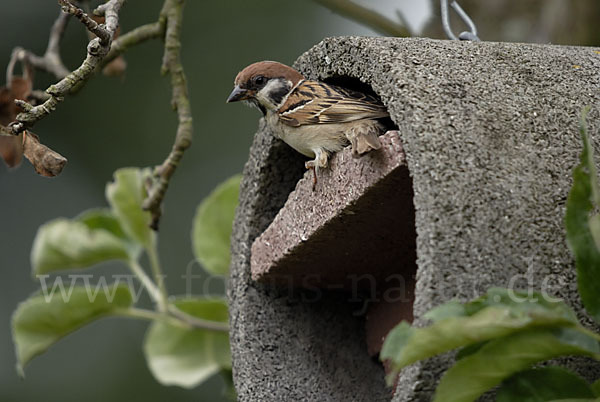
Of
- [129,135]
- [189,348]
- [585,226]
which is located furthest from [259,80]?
[129,135]

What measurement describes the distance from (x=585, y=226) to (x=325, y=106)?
36.0 inches

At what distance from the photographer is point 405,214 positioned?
6.31 ft

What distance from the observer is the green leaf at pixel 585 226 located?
1407 mm

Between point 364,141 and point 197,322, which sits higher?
point 364,141

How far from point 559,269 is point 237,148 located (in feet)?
20.5

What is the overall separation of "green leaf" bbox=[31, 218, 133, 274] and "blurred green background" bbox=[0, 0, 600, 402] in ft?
14.0

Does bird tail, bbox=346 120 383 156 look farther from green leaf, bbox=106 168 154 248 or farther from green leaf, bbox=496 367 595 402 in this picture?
green leaf, bbox=106 168 154 248

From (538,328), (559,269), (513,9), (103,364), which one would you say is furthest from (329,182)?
(103,364)

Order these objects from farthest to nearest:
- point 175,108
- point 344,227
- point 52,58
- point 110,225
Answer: point 52,58 < point 110,225 < point 175,108 < point 344,227

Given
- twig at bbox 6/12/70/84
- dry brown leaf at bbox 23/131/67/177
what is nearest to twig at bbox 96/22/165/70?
twig at bbox 6/12/70/84

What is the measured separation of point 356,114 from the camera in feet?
6.93

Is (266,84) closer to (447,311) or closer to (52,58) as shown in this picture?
(52,58)

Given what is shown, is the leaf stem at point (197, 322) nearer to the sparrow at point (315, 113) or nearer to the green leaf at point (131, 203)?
the green leaf at point (131, 203)

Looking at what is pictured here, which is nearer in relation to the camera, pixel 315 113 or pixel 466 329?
pixel 466 329
